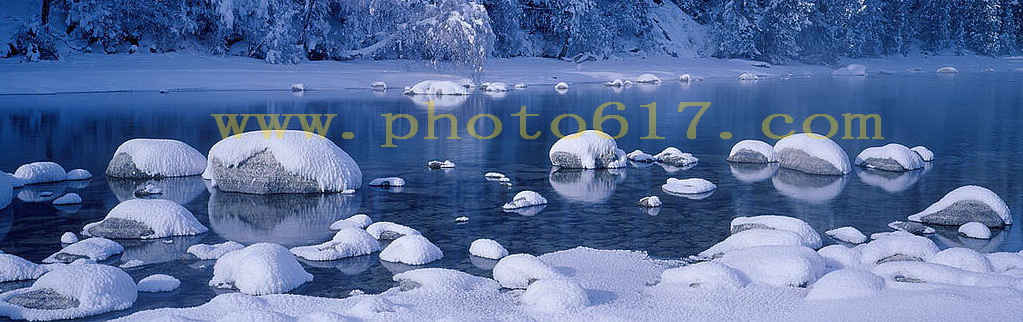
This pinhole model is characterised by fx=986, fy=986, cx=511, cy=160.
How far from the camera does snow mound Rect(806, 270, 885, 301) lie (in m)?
7.60

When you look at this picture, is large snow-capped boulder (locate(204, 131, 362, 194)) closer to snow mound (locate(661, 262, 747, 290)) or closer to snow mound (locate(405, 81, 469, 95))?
snow mound (locate(661, 262, 747, 290))

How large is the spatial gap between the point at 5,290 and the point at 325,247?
2.91 meters

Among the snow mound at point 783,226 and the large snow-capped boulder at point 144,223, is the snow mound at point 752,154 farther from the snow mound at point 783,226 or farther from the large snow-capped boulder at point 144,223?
the large snow-capped boulder at point 144,223

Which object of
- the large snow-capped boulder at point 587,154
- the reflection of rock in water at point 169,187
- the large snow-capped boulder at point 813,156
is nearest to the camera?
the reflection of rock in water at point 169,187

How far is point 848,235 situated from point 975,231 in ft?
4.78

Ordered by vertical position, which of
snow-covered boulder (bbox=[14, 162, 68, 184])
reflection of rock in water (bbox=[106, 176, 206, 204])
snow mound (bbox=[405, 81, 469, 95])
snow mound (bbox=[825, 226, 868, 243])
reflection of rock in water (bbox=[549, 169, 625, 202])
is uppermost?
snow mound (bbox=[405, 81, 469, 95])

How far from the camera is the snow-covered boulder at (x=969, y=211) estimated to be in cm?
1140

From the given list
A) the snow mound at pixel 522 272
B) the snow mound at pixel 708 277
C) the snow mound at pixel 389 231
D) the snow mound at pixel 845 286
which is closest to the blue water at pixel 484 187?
the snow mound at pixel 389 231

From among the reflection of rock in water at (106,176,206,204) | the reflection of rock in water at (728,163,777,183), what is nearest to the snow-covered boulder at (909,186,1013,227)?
the reflection of rock in water at (728,163,777,183)

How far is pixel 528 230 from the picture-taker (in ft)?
36.3

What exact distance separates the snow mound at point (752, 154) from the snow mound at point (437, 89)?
2123 centimetres

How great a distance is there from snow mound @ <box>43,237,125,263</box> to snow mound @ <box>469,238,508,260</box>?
352 centimetres

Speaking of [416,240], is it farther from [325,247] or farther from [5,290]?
[5,290]

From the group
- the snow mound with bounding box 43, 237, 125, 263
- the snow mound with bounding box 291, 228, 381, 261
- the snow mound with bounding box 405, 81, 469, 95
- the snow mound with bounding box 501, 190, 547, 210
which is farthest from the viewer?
the snow mound with bounding box 405, 81, 469, 95
